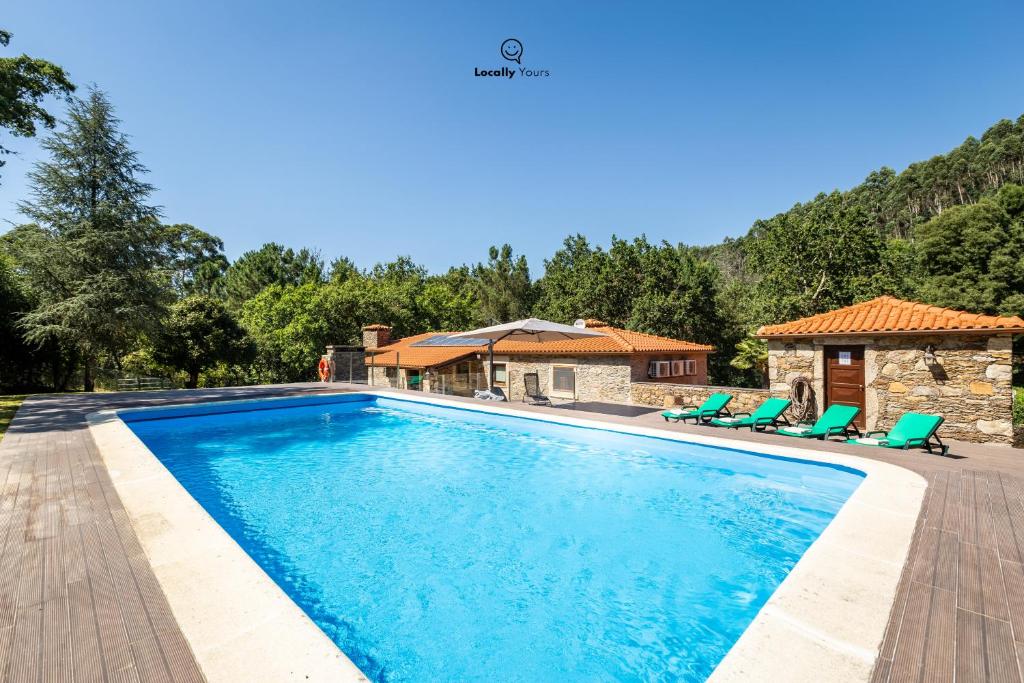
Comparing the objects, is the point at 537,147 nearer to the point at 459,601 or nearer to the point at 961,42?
the point at 961,42

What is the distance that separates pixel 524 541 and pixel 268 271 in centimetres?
5243

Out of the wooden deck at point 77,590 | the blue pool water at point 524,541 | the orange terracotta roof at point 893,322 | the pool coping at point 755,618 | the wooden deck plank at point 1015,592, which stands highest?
the orange terracotta roof at point 893,322

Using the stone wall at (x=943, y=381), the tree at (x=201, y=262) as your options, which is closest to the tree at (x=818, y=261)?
the stone wall at (x=943, y=381)

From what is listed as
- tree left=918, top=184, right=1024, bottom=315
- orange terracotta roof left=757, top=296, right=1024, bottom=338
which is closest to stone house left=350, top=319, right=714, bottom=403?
orange terracotta roof left=757, top=296, right=1024, bottom=338

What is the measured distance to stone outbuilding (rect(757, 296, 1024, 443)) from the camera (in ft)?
28.8

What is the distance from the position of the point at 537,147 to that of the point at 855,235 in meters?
23.3

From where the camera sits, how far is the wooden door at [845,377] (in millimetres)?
10430

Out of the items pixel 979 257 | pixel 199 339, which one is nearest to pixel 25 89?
pixel 199 339

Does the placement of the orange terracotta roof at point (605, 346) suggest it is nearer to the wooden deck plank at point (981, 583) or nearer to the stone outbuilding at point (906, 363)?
the stone outbuilding at point (906, 363)

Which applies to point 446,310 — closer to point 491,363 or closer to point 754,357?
point 754,357

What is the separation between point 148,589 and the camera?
344 centimetres

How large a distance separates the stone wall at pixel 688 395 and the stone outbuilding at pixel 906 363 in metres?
0.74

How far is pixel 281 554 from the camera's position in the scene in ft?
17.9

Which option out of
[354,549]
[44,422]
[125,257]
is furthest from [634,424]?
[125,257]
